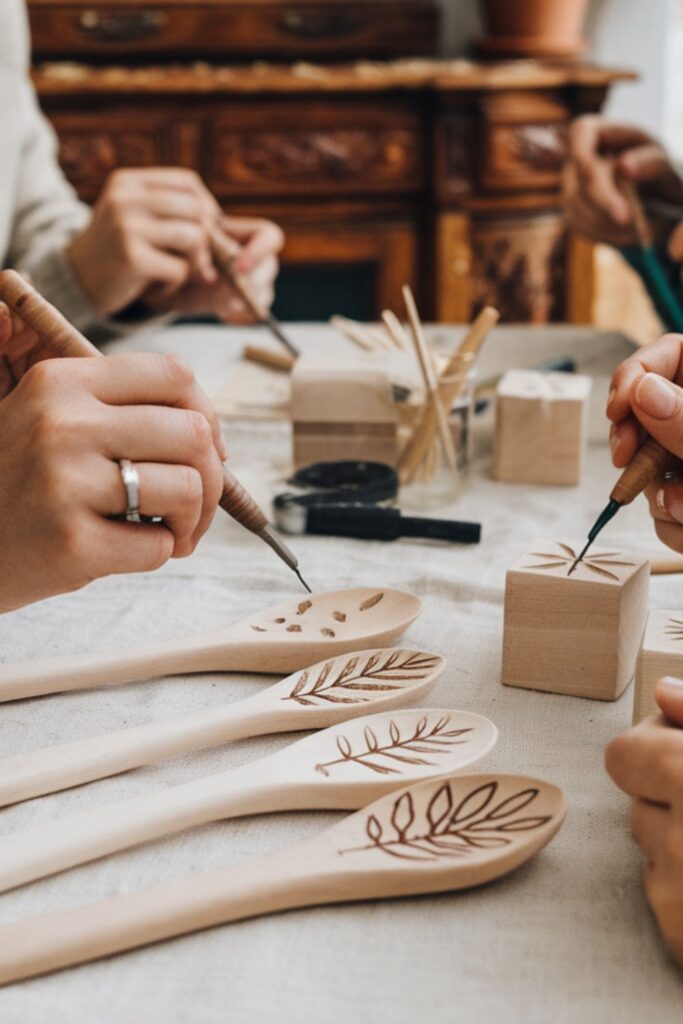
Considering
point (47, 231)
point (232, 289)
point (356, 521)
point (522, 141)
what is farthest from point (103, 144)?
point (356, 521)

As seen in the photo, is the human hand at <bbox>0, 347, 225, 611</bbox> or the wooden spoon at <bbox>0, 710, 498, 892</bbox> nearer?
the wooden spoon at <bbox>0, 710, 498, 892</bbox>

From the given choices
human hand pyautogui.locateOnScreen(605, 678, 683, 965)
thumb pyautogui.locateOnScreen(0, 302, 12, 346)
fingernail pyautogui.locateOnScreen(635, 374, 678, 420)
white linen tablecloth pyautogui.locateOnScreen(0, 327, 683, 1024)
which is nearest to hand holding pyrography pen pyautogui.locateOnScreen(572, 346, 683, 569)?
fingernail pyautogui.locateOnScreen(635, 374, 678, 420)

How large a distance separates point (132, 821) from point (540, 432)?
0.67m

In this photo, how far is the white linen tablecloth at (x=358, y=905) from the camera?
448 mm

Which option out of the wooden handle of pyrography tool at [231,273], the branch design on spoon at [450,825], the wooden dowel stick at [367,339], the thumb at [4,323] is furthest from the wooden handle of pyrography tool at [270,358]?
the branch design on spoon at [450,825]

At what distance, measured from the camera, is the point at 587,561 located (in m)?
0.72

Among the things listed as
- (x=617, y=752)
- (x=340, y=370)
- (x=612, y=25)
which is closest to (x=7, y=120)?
(x=340, y=370)

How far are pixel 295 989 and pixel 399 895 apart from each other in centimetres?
7

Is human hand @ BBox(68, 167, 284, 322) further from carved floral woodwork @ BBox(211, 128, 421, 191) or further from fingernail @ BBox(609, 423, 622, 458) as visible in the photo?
carved floral woodwork @ BBox(211, 128, 421, 191)

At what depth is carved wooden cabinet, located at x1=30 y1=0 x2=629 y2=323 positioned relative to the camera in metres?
2.65

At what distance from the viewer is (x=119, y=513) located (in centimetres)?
65

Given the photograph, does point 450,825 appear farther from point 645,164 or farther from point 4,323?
point 645,164

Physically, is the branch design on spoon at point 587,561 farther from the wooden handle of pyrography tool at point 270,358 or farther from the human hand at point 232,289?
the human hand at point 232,289

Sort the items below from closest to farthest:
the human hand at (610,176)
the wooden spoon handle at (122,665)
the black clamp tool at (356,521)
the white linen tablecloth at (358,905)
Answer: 1. the white linen tablecloth at (358,905)
2. the wooden spoon handle at (122,665)
3. the black clamp tool at (356,521)
4. the human hand at (610,176)
